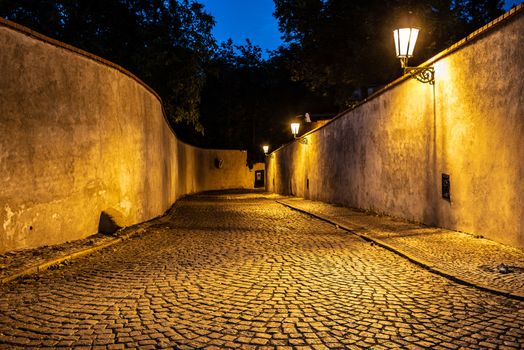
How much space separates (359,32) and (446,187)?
14.1m

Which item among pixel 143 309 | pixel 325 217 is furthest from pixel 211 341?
pixel 325 217

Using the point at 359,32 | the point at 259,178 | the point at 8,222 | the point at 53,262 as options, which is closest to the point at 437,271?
the point at 53,262

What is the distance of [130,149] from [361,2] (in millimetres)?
14334

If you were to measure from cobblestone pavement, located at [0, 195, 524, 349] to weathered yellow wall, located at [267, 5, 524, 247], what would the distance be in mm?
2085

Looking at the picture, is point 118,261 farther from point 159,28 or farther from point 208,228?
point 159,28

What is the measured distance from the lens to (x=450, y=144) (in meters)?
8.85

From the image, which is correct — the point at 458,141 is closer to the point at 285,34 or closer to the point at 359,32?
the point at 359,32

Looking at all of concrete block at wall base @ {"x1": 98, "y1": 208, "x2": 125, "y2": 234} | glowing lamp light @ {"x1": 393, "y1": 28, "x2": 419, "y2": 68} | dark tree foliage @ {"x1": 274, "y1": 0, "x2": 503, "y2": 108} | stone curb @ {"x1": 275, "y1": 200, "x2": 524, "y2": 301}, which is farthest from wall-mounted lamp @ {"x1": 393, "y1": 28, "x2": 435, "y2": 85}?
dark tree foliage @ {"x1": 274, "y1": 0, "x2": 503, "y2": 108}

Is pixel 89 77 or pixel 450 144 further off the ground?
pixel 89 77

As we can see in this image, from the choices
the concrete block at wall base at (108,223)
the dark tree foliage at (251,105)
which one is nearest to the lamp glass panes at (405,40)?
the concrete block at wall base at (108,223)

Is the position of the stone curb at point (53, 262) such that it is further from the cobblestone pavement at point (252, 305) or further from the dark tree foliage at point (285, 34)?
the dark tree foliage at point (285, 34)

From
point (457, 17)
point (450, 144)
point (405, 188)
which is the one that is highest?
point (457, 17)

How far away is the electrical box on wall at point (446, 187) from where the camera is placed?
8.91m

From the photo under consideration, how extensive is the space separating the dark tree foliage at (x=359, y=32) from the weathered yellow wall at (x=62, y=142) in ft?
40.5
